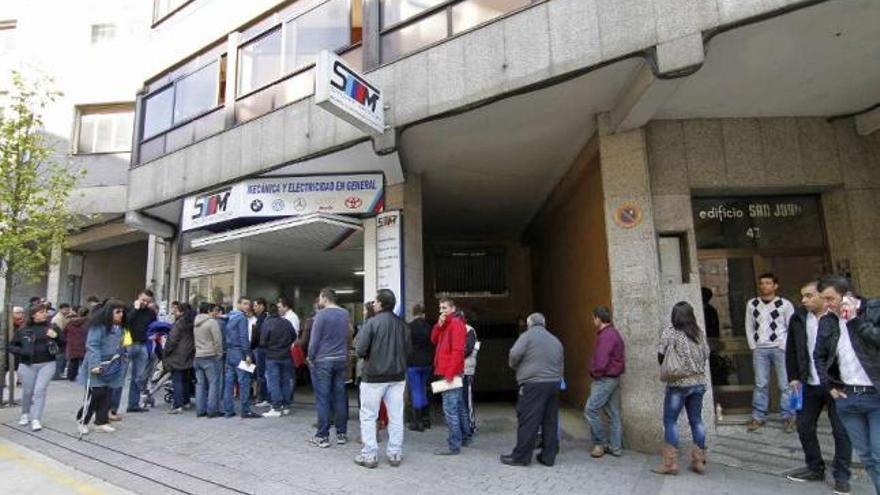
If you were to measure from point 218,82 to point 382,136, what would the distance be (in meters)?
5.54

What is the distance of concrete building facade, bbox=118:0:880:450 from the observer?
6.41 metres

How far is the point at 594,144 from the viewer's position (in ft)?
27.1

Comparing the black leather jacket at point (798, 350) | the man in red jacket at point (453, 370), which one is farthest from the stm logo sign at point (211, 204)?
the black leather jacket at point (798, 350)

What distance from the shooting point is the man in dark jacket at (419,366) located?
8039mm

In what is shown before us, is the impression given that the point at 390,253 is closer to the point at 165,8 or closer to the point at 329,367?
the point at 329,367

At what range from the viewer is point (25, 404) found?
8.13 meters

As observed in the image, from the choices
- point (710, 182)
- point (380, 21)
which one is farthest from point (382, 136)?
point (710, 182)

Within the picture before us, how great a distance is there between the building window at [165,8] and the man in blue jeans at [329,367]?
1031 cm

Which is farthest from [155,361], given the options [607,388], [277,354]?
[607,388]

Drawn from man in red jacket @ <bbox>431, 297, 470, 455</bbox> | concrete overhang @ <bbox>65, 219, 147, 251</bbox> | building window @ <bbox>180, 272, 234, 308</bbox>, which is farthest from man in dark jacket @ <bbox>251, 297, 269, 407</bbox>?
concrete overhang @ <bbox>65, 219, 147, 251</bbox>

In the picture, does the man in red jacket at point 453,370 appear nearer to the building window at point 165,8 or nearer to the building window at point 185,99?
the building window at point 185,99

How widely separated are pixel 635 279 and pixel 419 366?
10.4 ft

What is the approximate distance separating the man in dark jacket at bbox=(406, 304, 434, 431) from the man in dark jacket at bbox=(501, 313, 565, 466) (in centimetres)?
202

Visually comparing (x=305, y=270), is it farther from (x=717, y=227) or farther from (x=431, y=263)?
(x=717, y=227)
